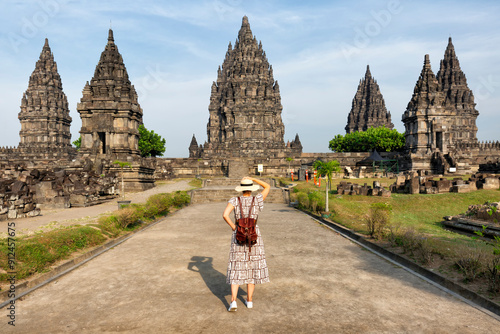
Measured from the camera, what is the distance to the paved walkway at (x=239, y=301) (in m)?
3.59

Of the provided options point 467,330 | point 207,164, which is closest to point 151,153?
point 207,164

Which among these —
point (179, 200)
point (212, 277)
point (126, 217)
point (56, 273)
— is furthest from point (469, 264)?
point (179, 200)

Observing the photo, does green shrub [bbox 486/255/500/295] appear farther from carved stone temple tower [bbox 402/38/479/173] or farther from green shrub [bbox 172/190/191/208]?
carved stone temple tower [bbox 402/38/479/173]

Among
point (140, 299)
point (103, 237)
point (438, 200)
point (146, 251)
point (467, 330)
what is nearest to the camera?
point (467, 330)

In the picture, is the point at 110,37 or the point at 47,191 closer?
the point at 47,191

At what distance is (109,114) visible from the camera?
2483cm

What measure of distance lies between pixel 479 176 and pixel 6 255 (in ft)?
77.3

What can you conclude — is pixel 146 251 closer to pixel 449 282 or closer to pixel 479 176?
pixel 449 282

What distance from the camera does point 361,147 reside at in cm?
5934

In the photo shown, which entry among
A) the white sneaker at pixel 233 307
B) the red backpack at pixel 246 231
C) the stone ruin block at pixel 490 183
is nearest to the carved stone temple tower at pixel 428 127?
the stone ruin block at pixel 490 183

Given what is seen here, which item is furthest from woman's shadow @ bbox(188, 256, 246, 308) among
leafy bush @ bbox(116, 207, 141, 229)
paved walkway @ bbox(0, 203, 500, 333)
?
leafy bush @ bbox(116, 207, 141, 229)

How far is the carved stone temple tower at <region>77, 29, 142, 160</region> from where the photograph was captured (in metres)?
24.7

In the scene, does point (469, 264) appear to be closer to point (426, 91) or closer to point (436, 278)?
point (436, 278)

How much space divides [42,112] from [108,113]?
137 ft
